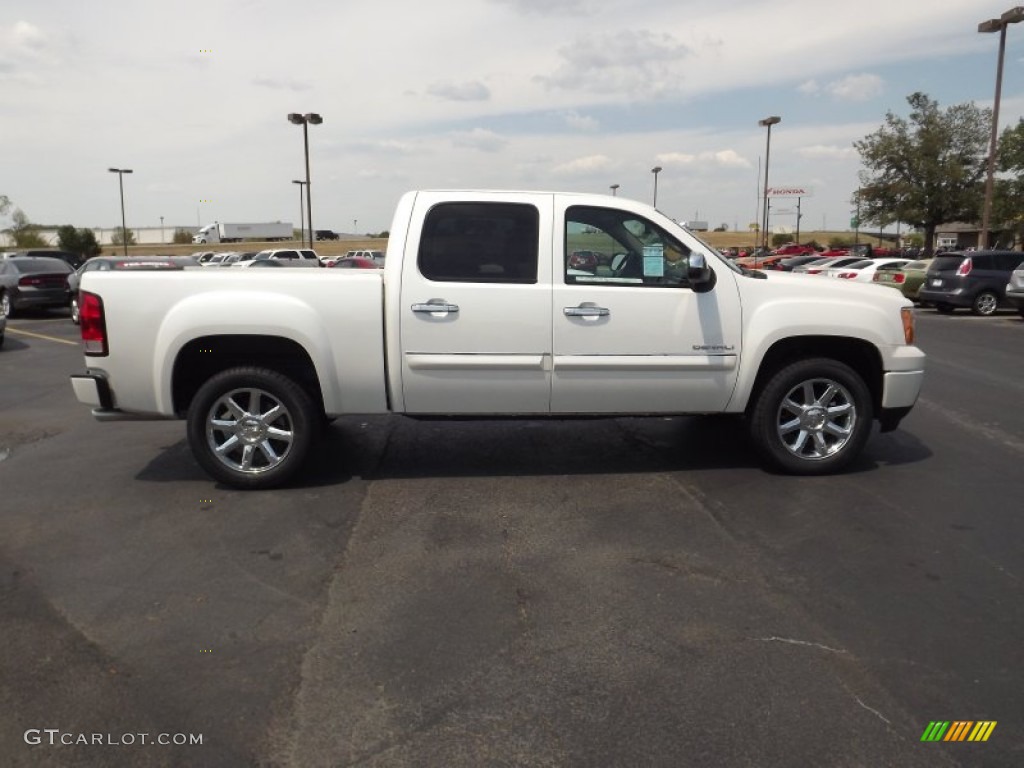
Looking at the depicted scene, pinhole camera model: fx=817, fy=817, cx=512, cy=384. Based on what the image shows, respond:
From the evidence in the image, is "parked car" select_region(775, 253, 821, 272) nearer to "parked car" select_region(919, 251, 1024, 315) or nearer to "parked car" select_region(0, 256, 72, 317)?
"parked car" select_region(919, 251, 1024, 315)

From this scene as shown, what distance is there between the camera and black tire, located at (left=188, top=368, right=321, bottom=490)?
5383mm

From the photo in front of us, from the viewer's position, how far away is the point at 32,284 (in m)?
19.8

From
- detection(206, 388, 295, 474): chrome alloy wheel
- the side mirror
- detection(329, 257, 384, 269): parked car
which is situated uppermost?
the side mirror

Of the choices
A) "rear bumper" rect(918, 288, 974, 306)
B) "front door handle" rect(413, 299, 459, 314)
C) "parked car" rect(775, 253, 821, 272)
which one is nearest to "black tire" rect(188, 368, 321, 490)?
"front door handle" rect(413, 299, 459, 314)

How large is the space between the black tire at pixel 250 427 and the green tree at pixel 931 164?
162 feet

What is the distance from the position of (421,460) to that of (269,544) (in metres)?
1.86

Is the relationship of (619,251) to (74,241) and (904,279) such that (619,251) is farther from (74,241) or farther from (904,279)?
(74,241)

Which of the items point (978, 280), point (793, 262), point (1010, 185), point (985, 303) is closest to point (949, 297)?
point (978, 280)

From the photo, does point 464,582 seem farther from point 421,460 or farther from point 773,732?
point 421,460

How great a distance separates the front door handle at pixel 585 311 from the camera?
5352 millimetres

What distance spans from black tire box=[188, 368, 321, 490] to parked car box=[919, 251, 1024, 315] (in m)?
18.7

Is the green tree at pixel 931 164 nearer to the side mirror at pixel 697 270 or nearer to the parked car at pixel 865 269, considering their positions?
the parked car at pixel 865 269

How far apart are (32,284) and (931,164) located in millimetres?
45218

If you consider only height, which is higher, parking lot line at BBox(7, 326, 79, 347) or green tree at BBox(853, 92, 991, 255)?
green tree at BBox(853, 92, 991, 255)
